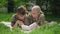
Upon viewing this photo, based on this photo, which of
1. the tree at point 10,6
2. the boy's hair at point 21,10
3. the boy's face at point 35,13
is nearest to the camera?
the boy's hair at point 21,10

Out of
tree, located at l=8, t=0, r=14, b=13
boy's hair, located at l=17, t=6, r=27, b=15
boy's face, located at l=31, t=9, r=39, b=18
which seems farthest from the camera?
tree, located at l=8, t=0, r=14, b=13

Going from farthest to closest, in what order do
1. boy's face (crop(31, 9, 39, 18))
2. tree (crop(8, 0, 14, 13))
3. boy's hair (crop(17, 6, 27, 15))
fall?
tree (crop(8, 0, 14, 13)) < boy's face (crop(31, 9, 39, 18)) < boy's hair (crop(17, 6, 27, 15))

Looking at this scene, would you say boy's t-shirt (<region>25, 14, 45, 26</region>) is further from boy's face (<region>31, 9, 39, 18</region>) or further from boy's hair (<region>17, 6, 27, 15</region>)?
boy's hair (<region>17, 6, 27, 15</region>)

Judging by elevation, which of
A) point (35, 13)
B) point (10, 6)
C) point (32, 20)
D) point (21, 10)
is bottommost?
point (10, 6)

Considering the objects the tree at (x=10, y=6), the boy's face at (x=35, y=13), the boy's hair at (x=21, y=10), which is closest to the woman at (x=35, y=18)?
the boy's face at (x=35, y=13)

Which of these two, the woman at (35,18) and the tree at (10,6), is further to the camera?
the tree at (10,6)

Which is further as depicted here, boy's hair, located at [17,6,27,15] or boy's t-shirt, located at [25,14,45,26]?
boy's t-shirt, located at [25,14,45,26]

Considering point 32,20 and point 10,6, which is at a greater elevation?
point 32,20

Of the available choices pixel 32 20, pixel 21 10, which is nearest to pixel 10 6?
pixel 32 20

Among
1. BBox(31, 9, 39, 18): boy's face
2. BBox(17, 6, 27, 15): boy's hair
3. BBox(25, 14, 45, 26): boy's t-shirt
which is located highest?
BBox(17, 6, 27, 15): boy's hair

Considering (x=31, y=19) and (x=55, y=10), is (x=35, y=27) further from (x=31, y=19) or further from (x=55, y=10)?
(x=55, y=10)

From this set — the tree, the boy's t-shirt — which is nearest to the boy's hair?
the boy's t-shirt

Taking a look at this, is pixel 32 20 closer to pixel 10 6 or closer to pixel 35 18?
pixel 35 18

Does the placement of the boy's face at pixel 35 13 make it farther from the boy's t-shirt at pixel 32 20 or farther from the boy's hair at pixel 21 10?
the boy's hair at pixel 21 10
